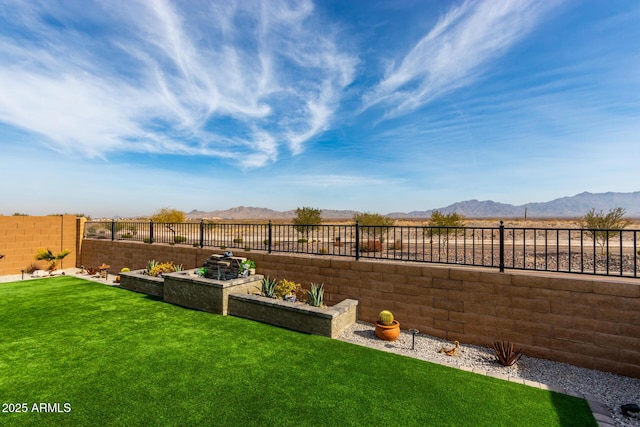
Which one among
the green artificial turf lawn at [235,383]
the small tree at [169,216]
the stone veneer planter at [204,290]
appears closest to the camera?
the green artificial turf lawn at [235,383]

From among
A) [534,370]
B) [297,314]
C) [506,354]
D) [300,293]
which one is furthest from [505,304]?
[300,293]

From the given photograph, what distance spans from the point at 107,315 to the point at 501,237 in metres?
9.58

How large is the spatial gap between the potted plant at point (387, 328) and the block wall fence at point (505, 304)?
56 cm

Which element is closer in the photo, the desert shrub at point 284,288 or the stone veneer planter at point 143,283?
the desert shrub at point 284,288

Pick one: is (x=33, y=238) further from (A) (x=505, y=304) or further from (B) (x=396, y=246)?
(B) (x=396, y=246)

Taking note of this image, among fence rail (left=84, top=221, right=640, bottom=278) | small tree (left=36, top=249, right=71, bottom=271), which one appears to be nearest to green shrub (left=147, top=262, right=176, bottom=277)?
fence rail (left=84, top=221, right=640, bottom=278)

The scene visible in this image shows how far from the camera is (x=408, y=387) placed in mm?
4152

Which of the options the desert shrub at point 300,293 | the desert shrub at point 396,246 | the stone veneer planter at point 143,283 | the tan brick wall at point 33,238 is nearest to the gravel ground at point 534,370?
the desert shrub at point 300,293

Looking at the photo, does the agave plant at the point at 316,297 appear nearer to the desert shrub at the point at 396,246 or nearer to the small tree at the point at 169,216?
the desert shrub at the point at 396,246

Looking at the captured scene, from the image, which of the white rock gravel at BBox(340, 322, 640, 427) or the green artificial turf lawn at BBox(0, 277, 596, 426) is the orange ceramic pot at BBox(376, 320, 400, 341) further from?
the green artificial turf lawn at BBox(0, 277, 596, 426)

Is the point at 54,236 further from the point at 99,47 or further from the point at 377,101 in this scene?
the point at 377,101

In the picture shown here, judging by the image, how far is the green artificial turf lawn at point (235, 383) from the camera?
3447mm

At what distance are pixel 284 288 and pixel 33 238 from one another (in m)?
14.4

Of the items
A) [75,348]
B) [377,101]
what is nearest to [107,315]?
[75,348]
